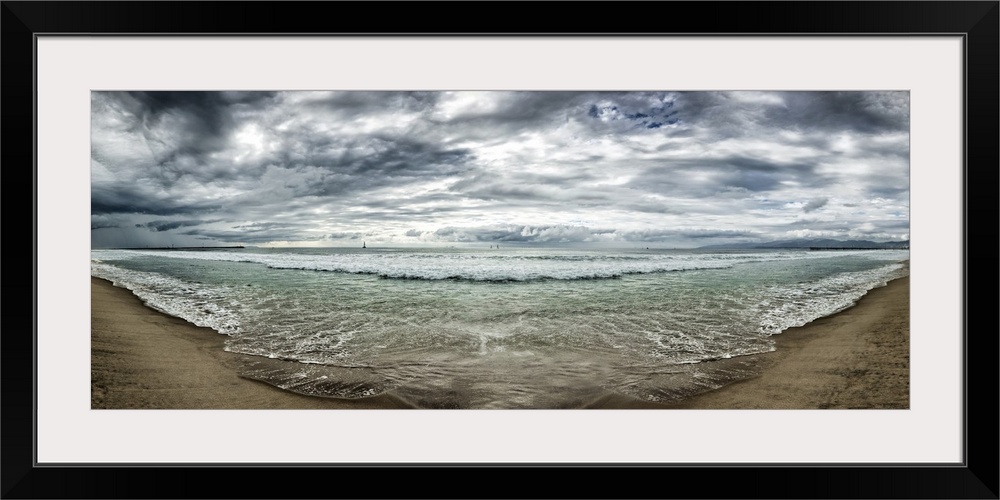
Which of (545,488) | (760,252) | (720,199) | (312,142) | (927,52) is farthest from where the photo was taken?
(760,252)

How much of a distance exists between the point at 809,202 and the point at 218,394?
4621 millimetres

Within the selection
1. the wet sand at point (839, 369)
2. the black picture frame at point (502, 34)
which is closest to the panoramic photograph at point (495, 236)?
the wet sand at point (839, 369)

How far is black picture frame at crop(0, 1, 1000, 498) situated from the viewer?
184cm

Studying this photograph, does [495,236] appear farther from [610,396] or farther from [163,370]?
[163,370]

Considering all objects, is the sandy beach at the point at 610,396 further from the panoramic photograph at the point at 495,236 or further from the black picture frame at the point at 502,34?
the black picture frame at the point at 502,34

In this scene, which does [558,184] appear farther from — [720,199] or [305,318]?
[305,318]

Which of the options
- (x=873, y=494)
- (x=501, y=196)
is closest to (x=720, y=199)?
(x=501, y=196)

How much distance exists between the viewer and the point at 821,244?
3.19 m

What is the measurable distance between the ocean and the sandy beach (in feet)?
0.39

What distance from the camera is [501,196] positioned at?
139 inches

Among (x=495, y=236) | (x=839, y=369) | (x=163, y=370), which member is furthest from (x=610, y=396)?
(x=163, y=370)

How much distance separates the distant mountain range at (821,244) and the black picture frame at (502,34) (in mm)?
871

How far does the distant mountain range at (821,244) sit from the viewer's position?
2.72 m

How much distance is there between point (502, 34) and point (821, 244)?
3.10 meters
